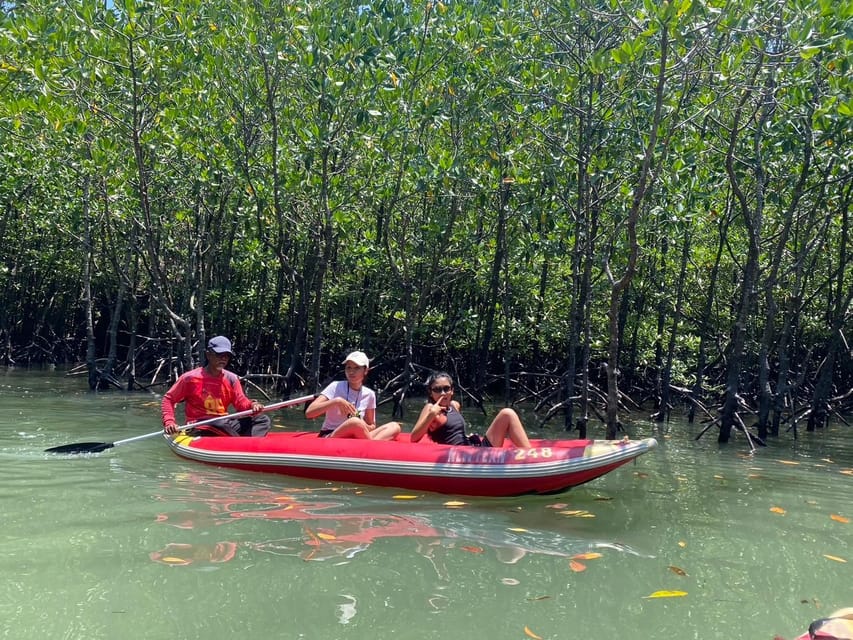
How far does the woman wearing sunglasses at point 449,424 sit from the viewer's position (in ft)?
17.3

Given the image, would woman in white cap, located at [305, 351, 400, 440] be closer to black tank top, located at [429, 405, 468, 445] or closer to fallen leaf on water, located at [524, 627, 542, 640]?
black tank top, located at [429, 405, 468, 445]

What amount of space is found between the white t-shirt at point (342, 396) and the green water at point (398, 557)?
2.33 ft

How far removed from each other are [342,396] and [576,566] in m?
2.98

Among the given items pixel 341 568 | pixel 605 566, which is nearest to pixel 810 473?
pixel 605 566

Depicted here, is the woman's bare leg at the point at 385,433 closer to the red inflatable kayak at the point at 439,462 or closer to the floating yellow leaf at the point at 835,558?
the red inflatable kayak at the point at 439,462

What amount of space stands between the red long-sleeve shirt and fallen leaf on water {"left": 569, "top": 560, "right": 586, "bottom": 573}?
3730 millimetres

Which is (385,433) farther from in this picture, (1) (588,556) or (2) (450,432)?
(1) (588,556)

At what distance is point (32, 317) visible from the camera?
1950 cm

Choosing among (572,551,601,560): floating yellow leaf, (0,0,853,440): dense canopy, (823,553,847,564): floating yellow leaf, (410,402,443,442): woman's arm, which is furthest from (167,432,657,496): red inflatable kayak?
(0,0,853,440): dense canopy

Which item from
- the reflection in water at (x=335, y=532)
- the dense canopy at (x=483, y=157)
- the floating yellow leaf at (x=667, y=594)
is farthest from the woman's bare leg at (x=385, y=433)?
the floating yellow leaf at (x=667, y=594)

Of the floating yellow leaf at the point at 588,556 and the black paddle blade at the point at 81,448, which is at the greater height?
the black paddle blade at the point at 81,448

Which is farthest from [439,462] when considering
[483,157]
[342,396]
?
[483,157]

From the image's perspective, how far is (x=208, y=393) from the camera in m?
6.61

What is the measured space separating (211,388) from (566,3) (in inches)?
211
